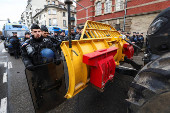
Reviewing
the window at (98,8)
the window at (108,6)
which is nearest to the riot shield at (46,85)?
the window at (108,6)

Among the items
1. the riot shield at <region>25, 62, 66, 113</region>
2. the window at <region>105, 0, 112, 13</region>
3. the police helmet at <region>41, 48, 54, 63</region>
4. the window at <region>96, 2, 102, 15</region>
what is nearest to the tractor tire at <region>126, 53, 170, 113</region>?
the riot shield at <region>25, 62, 66, 113</region>

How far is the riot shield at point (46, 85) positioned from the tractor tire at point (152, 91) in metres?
1.38

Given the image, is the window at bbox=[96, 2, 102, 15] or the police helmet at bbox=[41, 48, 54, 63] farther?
the window at bbox=[96, 2, 102, 15]

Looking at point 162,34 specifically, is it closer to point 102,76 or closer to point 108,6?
point 102,76

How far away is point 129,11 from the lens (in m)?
11.4

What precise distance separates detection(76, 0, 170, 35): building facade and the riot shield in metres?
12.2

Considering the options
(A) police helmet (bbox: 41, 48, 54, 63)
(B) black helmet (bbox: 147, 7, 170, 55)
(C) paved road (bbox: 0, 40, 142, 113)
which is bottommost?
(C) paved road (bbox: 0, 40, 142, 113)

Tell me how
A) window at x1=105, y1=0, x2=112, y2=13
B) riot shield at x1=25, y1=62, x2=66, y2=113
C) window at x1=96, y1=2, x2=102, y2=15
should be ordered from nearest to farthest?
riot shield at x1=25, y1=62, x2=66, y2=113, window at x1=105, y1=0, x2=112, y2=13, window at x1=96, y1=2, x2=102, y2=15

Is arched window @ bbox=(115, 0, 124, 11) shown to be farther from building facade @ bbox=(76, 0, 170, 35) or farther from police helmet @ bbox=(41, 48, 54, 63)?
police helmet @ bbox=(41, 48, 54, 63)

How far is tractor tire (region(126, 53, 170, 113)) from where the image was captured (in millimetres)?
865

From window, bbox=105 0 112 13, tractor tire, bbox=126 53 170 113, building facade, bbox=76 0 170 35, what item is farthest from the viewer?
window, bbox=105 0 112 13

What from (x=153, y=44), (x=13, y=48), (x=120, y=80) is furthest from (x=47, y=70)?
(x=13, y=48)

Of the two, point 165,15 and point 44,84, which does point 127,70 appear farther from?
point 44,84

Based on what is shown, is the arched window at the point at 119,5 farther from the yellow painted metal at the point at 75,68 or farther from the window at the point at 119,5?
the yellow painted metal at the point at 75,68
